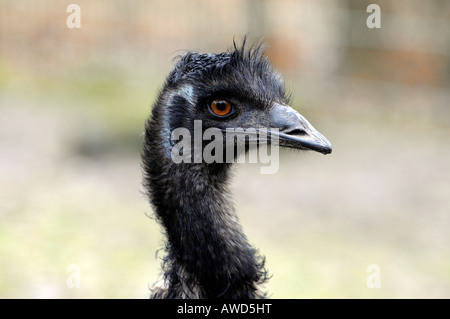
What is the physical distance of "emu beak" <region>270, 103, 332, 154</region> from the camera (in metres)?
2.51

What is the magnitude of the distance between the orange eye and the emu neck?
22 centimetres

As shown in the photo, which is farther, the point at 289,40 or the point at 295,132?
the point at 289,40

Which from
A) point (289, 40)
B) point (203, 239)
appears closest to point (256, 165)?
point (289, 40)

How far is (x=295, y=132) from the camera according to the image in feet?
8.53

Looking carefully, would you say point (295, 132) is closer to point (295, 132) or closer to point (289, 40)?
point (295, 132)

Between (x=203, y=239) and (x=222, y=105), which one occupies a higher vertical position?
(x=222, y=105)

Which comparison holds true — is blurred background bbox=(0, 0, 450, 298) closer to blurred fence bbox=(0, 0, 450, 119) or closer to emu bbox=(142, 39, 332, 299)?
blurred fence bbox=(0, 0, 450, 119)

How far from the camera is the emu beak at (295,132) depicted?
99.0 inches

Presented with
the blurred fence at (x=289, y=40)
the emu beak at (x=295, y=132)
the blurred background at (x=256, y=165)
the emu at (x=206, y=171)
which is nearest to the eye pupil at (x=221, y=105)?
the emu at (x=206, y=171)

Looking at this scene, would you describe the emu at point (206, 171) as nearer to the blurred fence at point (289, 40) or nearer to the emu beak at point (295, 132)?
the emu beak at point (295, 132)

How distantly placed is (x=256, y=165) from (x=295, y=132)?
4.73 metres
